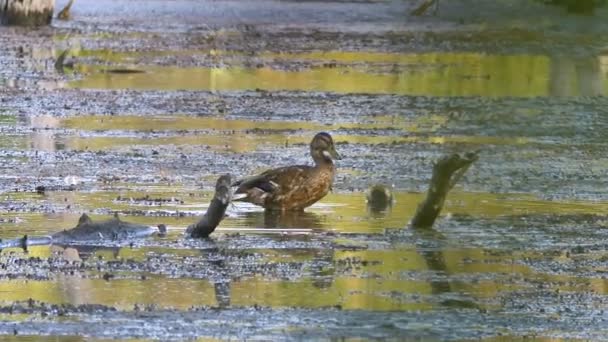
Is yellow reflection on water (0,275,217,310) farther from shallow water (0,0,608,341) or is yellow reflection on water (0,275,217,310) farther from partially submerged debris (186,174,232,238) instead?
partially submerged debris (186,174,232,238)

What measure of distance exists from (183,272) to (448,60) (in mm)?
14505

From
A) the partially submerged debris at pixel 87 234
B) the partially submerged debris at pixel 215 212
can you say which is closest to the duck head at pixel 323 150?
the partially submerged debris at pixel 215 212

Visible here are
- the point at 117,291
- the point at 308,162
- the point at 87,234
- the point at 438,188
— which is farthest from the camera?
the point at 308,162

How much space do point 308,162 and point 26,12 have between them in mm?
14677

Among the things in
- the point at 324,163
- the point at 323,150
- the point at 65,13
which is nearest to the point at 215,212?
the point at 324,163

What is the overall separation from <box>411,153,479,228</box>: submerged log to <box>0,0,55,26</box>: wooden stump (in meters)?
17.6

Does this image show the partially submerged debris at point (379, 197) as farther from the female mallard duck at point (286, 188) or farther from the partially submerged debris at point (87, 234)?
A: the partially submerged debris at point (87, 234)

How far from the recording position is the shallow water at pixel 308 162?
26.5 ft

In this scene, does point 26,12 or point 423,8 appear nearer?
point 26,12

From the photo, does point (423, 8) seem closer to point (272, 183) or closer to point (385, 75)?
point (385, 75)

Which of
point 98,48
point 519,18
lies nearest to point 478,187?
point 98,48

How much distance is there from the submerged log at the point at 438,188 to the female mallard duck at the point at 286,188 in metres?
1.04

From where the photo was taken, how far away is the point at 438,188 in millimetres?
10570

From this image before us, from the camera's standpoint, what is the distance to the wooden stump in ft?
90.4
